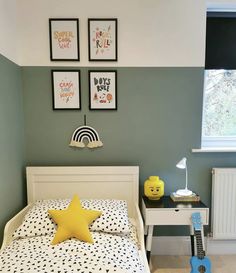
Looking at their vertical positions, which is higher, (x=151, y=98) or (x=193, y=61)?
(x=193, y=61)

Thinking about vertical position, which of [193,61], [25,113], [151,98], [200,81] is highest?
[193,61]

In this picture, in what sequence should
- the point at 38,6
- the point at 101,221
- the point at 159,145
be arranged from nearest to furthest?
1. the point at 101,221
2. the point at 38,6
3. the point at 159,145

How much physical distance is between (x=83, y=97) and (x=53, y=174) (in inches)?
31.3

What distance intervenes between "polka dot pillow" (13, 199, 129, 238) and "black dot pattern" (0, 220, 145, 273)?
41 millimetres

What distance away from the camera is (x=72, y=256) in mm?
1396

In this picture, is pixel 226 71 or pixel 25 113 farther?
A: pixel 226 71

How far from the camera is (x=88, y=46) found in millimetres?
2182

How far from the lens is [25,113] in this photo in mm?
2244

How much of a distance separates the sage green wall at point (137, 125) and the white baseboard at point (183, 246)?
1.72 feet

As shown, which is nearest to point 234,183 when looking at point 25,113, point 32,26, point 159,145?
point 159,145

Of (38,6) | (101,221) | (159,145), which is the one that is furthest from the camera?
(159,145)

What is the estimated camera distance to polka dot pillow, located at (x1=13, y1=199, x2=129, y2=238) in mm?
1676

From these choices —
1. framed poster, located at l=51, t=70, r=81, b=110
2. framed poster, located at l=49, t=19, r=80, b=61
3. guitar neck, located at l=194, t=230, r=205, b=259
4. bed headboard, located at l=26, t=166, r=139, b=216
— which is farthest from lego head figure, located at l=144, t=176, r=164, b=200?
framed poster, located at l=49, t=19, r=80, b=61

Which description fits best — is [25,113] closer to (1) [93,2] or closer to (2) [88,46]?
(2) [88,46]
